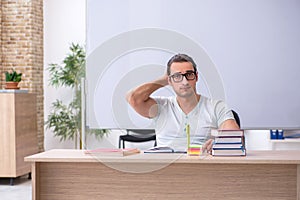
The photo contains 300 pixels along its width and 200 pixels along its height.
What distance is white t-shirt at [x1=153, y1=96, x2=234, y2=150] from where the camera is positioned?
373 cm

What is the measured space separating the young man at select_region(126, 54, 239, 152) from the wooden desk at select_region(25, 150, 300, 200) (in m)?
0.35

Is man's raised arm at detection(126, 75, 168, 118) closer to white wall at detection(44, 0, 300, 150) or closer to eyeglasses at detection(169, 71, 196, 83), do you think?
eyeglasses at detection(169, 71, 196, 83)

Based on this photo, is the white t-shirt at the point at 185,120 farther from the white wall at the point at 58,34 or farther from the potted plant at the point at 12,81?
the white wall at the point at 58,34

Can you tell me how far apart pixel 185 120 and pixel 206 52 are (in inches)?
74.9

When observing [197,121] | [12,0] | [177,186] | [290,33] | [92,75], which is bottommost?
[177,186]

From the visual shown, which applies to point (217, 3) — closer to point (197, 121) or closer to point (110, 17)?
point (110, 17)

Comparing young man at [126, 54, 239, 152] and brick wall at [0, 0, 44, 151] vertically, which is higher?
brick wall at [0, 0, 44, 151]

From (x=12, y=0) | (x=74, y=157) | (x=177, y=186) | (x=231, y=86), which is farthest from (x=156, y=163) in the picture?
(x=12, y=0)

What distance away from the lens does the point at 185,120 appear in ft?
12.4

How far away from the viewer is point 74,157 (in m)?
3.43

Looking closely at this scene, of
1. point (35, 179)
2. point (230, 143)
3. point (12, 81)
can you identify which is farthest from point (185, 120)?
point (12, 81)

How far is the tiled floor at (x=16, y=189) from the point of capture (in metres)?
5.58

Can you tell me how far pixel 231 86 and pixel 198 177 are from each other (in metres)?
2.27

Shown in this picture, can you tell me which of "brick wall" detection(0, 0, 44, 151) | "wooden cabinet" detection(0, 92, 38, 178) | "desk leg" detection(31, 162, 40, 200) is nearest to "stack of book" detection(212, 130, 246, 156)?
"desk leg" detection(31, 162, 40, 200)
